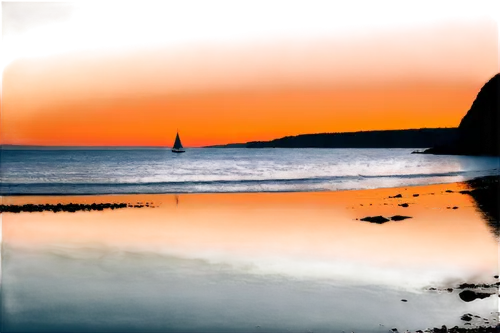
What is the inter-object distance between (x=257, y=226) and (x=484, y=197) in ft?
34.8

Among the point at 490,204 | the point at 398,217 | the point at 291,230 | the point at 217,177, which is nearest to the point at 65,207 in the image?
the point at 291,230

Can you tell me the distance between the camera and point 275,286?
670 centimetres

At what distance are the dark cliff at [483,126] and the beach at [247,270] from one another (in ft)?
188

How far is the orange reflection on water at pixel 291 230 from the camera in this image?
29.2ft

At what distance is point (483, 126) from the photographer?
7619 centimetres

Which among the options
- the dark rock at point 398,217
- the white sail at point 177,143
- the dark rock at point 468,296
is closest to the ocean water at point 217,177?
the dark rock at point 398,217

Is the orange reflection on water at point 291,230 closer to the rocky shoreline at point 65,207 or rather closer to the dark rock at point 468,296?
the rocky shoreline at point 65,207

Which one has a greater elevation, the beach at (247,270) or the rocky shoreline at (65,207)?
the beach at (247,270)

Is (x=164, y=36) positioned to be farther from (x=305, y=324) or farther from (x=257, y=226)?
(x=257, y=226)

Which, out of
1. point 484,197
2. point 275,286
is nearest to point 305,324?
point 275,286

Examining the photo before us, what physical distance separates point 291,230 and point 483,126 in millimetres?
72381

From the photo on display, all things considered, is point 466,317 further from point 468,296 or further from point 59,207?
point 59,207

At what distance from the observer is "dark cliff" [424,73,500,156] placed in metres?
68.7

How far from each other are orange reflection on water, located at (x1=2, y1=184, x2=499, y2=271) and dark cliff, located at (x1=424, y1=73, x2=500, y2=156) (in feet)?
174
